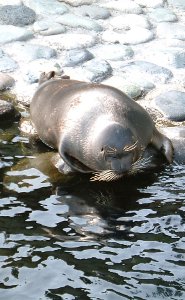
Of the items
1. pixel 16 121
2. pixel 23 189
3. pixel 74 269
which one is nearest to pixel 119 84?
pixel 16 121

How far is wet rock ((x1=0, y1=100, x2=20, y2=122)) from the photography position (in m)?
8.33

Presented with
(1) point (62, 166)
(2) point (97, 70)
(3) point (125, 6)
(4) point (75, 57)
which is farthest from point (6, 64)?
(1) point (62, 166)

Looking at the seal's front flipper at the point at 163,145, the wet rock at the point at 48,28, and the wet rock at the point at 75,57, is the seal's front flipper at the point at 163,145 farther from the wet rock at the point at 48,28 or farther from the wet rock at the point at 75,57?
the wet rock at the point at 48,28

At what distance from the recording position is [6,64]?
30.5 feet

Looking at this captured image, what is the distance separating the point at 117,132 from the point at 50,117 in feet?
4.43

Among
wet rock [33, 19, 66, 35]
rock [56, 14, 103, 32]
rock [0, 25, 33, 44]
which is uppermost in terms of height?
rock [56, 14, 103, 32]

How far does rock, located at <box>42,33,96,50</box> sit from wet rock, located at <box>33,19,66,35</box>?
A: 0.09m

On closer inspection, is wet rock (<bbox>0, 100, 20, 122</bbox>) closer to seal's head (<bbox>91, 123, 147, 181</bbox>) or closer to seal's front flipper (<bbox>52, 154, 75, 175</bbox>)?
seal's front flipper (<bbox>52, 154, 75, 175</bbox>)

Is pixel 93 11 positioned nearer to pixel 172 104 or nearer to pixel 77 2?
pixel 77 2

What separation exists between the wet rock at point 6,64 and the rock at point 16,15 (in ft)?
2.71

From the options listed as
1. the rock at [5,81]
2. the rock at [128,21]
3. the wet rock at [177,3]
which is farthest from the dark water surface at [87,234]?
the wet rock at [177,3]

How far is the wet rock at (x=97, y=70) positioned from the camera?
8992 mm

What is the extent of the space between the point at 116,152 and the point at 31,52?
338cm

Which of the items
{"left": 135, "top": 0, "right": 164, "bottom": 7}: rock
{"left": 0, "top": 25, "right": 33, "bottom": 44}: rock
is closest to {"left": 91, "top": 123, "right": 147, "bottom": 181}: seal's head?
{"left": 0, "top": 25, "right": 33, "bottom": 44}: rock
